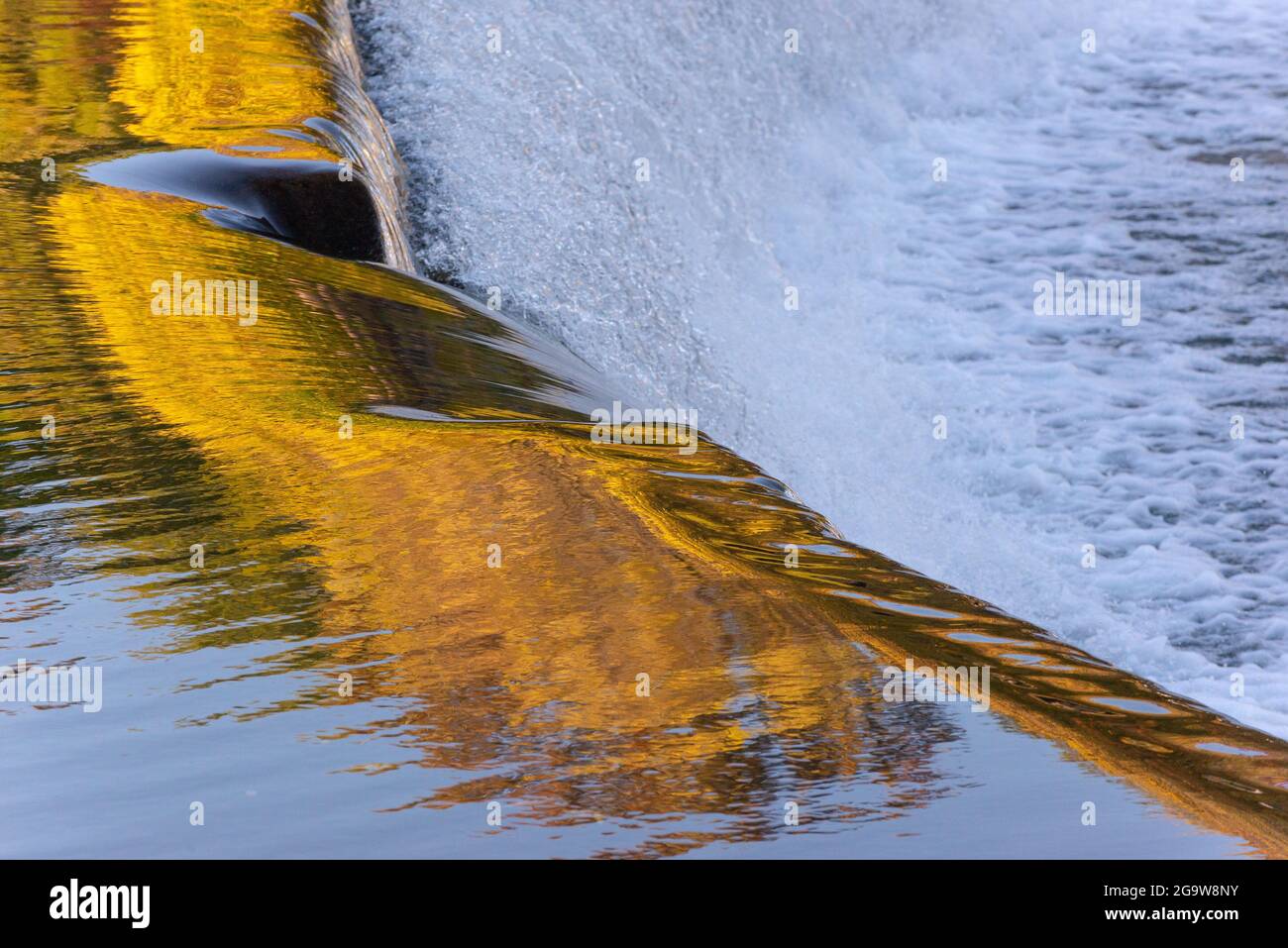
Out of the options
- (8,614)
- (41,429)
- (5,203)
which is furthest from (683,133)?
(8,614)

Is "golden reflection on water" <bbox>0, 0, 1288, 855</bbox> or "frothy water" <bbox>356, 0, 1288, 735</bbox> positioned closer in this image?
"golden reflection on water" <bbox>0, 0, 1288, 855</bbox>

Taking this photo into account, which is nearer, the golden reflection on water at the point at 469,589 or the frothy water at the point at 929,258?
the golden reflection on water at the point at 469,589

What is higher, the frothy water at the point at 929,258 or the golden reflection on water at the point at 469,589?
the frothy water at the point at 929,258

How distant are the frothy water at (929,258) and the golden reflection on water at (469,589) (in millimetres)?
1467

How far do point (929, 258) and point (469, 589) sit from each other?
5.54 meters

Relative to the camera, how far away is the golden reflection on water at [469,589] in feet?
5.20

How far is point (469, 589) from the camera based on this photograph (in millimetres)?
1976

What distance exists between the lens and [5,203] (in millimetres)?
3465

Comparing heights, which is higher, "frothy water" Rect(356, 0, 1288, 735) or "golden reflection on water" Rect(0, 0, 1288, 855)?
"frothy water" Rect(356, 0, 1288, 735)

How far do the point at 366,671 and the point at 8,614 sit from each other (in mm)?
542

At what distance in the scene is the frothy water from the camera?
4.55 metres

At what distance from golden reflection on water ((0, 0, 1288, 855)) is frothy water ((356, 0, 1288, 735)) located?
4.81ft

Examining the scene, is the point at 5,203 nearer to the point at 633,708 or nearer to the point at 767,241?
the point at 633,708
